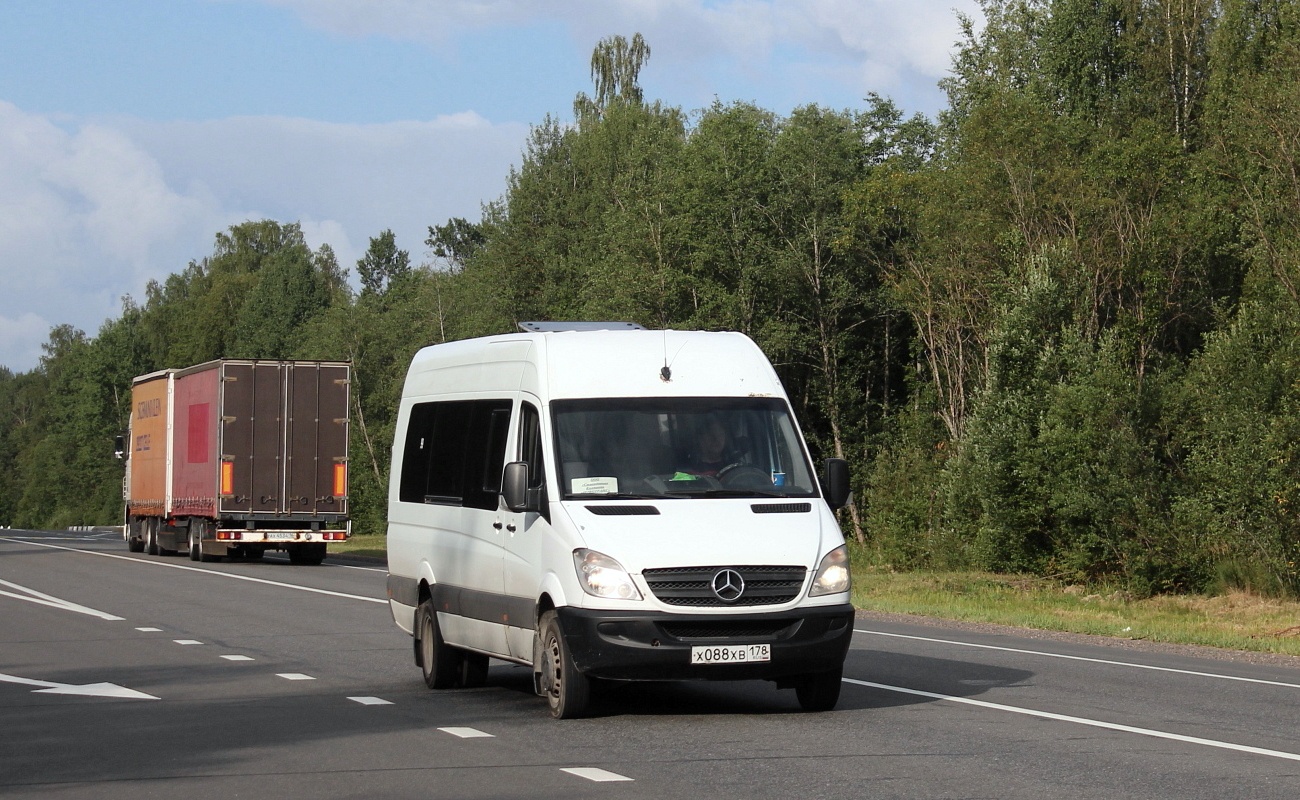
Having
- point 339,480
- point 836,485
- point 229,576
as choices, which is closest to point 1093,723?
point 836,485

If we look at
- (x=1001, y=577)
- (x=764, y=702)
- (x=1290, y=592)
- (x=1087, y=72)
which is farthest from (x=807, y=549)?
(x=1087, y=72)

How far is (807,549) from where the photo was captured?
10.7 meters

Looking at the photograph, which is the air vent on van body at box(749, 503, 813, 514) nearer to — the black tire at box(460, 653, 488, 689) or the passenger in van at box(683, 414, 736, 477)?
the passenger in van at box(683, 414, 736, 477)

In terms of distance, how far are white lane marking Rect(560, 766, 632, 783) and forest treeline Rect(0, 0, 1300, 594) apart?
70.2 ft

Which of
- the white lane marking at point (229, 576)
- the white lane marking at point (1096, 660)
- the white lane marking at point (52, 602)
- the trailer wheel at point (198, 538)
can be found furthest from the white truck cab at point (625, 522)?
the trailer wheel at point (198, 538)

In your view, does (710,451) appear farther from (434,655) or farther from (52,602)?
(52,602)

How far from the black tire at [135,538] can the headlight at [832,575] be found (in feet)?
113

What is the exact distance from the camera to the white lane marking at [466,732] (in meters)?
10.2

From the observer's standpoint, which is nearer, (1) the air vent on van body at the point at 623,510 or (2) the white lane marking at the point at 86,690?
(1) the air vent on van body at the point at 623,510

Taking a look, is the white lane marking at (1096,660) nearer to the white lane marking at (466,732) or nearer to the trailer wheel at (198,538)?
the white lane marking at (466,732)

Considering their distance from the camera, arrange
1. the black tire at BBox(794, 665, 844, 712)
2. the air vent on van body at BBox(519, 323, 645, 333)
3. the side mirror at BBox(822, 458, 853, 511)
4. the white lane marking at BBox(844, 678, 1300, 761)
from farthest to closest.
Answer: the air vent on van body at BBox(519, 323, 645, 333) → the side mirror at BBox(822, 458, 853, 511) → the black tire at BBox(794, 665, 844, 712) → the white lane marking at BBox(844, 678, 1300, 761)

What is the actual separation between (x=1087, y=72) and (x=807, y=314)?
449 inches

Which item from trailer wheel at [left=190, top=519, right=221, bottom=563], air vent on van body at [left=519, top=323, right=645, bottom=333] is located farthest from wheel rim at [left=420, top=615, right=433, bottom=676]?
trailer wheel at [left=190, top=519, right=221, bottom=563]

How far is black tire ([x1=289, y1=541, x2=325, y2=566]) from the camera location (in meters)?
35.6
